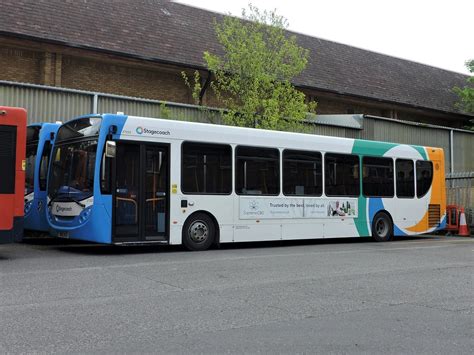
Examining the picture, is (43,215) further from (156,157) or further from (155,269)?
(155,269)

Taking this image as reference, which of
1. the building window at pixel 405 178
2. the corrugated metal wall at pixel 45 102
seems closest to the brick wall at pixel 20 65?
the corrugated metal wall at pixel 45 102

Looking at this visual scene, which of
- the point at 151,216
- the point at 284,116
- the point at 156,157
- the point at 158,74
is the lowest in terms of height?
the point at 151,216

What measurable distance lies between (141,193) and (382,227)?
8.00m

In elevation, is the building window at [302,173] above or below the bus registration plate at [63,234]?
above

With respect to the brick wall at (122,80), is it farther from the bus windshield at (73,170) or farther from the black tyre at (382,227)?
the black tyre at (382,227)

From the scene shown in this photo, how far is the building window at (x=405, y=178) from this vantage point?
1631 centimetres

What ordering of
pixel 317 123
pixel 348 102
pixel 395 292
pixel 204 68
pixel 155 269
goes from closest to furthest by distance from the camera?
pixel 395 292 → pixel 155 269 → pixel 317 123 → pixel 204 68 → pixel 348 102

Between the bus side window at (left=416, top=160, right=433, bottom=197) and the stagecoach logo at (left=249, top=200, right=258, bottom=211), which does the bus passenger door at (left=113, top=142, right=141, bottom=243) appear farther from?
the bus side window at (left=416, top=160, right=433, bottom=197)

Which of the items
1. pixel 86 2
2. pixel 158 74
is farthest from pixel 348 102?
pixel 86 2

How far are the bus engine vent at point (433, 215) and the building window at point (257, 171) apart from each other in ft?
20.9

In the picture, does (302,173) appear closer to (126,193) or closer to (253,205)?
(253,205)

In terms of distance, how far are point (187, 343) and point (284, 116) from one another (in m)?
14.4

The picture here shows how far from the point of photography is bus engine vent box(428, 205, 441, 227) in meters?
17.2

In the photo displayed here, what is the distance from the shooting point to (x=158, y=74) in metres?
22.5
